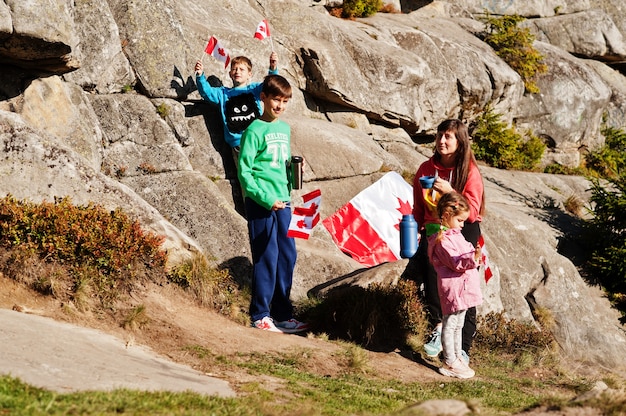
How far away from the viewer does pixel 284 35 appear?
557 inches

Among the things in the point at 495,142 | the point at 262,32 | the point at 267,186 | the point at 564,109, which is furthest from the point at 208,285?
the point at 564,109

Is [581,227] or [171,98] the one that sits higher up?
[171,98]

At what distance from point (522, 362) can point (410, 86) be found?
26.7 feet

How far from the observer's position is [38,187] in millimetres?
7672

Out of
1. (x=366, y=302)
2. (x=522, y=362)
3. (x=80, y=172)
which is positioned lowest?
(x=522, y=362)

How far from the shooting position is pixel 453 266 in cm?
706

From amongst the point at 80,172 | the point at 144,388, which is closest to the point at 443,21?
the point at 80,172

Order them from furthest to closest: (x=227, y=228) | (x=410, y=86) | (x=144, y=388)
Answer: (x=410, y=86) → (x=227, y=228) → (x=144, y=388)

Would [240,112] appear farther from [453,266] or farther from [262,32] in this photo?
[453,266]

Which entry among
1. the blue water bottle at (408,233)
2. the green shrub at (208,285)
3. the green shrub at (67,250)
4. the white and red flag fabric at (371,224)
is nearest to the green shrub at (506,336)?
the blue water bottle at (408,233)

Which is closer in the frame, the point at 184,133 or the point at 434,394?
the point at 434,394

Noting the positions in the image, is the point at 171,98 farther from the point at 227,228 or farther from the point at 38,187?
the point at 38,187

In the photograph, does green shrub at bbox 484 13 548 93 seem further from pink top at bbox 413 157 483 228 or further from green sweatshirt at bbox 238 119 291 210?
green sweatshirt at bbox 238 119 291 210

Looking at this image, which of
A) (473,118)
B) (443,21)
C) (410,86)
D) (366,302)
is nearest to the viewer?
(366,302)
